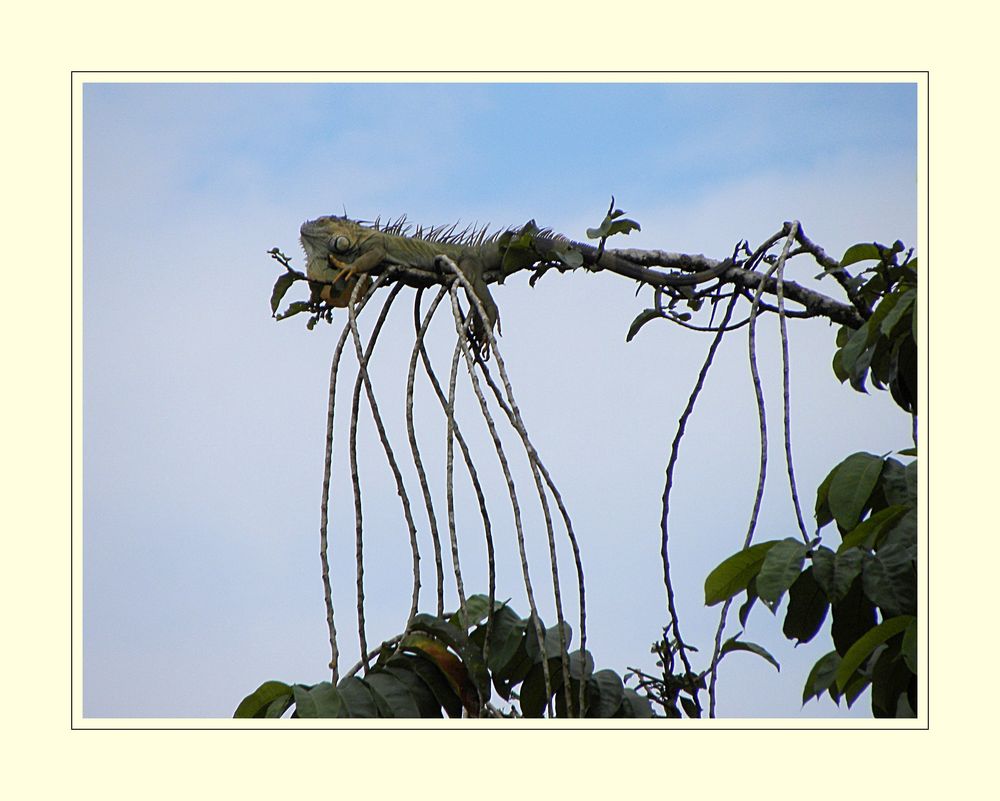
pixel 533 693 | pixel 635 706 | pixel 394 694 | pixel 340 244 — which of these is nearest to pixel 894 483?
pixel 635 706

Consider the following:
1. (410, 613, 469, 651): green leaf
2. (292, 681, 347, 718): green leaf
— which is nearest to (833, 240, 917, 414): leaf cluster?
(410, 613, 469, 651): green leaf

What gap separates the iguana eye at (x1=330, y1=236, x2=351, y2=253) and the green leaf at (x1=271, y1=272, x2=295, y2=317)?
101 millimetres

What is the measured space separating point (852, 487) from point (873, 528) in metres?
0.16

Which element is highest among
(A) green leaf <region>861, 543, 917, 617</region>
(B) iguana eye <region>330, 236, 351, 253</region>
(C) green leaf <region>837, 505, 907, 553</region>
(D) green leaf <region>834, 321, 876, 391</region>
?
(B) iguana eye <region>330, 236, 351, 253</region>

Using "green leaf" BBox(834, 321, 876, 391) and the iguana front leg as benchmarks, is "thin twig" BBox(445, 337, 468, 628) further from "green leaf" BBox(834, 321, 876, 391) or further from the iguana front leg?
"green leaf" BBox(834, 321, 876, 391)

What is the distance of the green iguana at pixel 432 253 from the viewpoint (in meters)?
1.86

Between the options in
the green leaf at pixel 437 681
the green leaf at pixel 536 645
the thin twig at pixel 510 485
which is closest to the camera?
the thin twig at pixel 510 485

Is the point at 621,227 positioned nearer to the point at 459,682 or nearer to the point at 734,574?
the point at 734,574

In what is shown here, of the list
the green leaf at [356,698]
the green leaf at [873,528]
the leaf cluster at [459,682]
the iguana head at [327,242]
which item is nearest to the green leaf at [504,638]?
the leaf cluster at [459,682]

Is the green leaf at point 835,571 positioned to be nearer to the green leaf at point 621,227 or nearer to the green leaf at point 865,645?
the green leaf at point 865,645

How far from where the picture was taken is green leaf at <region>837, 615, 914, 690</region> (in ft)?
5.62

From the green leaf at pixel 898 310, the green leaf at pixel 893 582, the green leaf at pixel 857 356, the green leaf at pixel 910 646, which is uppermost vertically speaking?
the green leaf at pixel 898 310

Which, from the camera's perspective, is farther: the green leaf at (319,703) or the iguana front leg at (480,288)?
the iguana front leg at (480,288)
